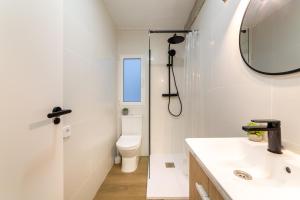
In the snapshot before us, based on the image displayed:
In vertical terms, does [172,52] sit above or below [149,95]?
above

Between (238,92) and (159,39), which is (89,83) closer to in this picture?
(238,92)

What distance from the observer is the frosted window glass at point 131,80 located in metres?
2.95

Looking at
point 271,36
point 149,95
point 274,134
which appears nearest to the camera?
point 274,134

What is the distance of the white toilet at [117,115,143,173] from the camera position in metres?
2.20

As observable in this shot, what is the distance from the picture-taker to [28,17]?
28.9 inches

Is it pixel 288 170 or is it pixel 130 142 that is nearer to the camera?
pixel 288 170

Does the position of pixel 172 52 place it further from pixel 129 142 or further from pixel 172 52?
pixel 129 142

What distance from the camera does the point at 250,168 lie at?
31.3 inches

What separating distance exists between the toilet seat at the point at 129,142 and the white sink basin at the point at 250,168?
1.39m

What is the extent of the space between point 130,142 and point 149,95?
34.1 inches

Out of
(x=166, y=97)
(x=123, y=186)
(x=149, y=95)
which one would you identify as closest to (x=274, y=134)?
(x=123, y=186)

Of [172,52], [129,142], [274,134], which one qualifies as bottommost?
[129,142]

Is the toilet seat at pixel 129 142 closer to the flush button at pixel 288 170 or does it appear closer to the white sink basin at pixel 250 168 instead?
the white sink basin at pixel 250 168

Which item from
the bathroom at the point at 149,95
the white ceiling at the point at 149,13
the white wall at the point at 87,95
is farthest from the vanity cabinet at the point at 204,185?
the white ceiling at the point at 149,13
